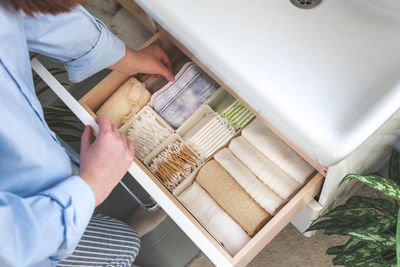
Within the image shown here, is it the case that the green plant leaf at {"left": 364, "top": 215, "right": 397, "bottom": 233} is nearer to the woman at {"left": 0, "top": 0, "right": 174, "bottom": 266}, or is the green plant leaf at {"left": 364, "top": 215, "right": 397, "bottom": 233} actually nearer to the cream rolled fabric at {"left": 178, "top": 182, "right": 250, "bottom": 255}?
the cream rolled fabric at {"left": 178, "top": 182, "right": 250, "bottom": 255}

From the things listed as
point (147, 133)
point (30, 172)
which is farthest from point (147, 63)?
point (30, 172)

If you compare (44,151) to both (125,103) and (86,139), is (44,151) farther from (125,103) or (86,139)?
(125,103)

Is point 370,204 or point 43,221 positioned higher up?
point 370,204

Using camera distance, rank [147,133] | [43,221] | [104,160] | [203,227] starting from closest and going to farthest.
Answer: [43,221]
[104,160]
[203,227]
[147,133]

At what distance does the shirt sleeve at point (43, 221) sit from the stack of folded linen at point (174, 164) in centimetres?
28

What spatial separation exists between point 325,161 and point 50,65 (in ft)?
3.95

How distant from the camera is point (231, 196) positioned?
0.93 m

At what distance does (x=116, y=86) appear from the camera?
104 cm

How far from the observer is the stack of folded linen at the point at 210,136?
3.12ft

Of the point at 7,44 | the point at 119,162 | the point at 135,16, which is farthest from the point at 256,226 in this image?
the point at 135,16

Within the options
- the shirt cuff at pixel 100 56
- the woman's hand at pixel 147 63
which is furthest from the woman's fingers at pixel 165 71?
the shirt cuff at pixel 100 56

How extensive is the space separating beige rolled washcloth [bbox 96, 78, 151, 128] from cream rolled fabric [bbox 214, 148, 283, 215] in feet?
0.75

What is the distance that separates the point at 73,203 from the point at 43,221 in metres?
0.06

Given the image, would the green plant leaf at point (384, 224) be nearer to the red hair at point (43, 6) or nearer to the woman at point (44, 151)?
the woman at point (44, 151)
